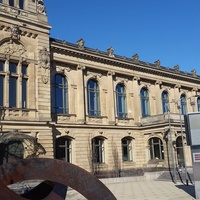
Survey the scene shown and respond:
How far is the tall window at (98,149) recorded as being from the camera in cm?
3423

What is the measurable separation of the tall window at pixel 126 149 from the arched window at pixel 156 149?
2.68 meters

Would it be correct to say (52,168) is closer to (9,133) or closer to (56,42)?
(9,133)

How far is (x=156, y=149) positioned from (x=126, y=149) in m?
3.80

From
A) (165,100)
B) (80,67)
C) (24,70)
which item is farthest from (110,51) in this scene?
(24,70)

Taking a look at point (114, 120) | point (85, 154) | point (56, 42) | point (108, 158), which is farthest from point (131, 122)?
point (56, 42)

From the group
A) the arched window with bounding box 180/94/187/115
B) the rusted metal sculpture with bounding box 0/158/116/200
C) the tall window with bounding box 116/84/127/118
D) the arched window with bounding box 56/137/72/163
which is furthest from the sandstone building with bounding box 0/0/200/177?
the rusted metal sculpture with bounding box 0/158/116/200

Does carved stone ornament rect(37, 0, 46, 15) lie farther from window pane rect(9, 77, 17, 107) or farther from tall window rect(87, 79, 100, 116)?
tall window rect(87, 79, 100, 116)

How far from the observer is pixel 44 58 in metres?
30.1

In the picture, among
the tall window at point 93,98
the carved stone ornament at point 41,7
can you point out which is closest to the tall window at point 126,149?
the tall window at point 93,98

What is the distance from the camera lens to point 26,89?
96.1 feet

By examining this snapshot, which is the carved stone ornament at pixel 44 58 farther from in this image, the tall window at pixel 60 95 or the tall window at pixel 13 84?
the tall window at pixel 60 95

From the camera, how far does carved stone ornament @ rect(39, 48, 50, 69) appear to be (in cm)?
2988

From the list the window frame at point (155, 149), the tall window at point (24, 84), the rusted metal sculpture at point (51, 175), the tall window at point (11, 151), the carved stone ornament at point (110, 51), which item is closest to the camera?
the rusted metal sculpture at point (51, 175)

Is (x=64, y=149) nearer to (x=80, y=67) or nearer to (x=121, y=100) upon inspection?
(x=80, y=67)
